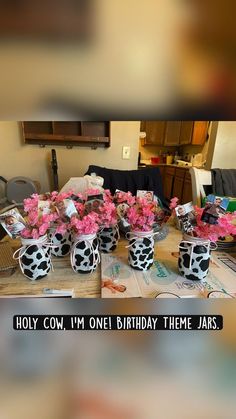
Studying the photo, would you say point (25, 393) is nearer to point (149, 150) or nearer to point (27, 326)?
point (27, 326)

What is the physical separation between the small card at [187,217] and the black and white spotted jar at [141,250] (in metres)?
0.08

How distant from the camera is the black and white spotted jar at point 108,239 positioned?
65 cm

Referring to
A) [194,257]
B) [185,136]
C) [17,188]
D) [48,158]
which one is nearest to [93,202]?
[194,257]

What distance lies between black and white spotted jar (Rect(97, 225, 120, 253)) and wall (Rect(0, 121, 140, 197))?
4.37 feet

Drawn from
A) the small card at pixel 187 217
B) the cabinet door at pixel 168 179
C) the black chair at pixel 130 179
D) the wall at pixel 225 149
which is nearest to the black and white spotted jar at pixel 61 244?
the small card at pixel 187 217

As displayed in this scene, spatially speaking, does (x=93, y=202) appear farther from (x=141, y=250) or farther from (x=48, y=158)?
(x=48, y=158)

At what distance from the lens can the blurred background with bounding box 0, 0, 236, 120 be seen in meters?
0.20

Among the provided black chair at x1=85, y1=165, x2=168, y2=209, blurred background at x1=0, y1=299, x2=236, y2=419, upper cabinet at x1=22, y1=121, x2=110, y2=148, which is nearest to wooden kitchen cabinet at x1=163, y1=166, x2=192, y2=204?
black chair at x1=85, y1=165, x2=168, y2=209

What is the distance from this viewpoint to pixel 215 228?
476 millimetres

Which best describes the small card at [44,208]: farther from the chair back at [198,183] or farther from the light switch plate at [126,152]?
the light switch plate at [126,152]

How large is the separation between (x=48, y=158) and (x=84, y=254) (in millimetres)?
1583

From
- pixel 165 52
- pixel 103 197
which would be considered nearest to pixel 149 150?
pixel 103 197

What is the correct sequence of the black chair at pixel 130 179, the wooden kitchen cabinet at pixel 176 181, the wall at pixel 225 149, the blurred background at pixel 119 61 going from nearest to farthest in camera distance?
the blurred background at pixel 119 61 < the black chair at pixel 130 179 < the wall at pixel 225 149 < the wooden kitchen cabinet at pixel 176 181

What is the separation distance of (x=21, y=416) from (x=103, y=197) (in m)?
0.47
